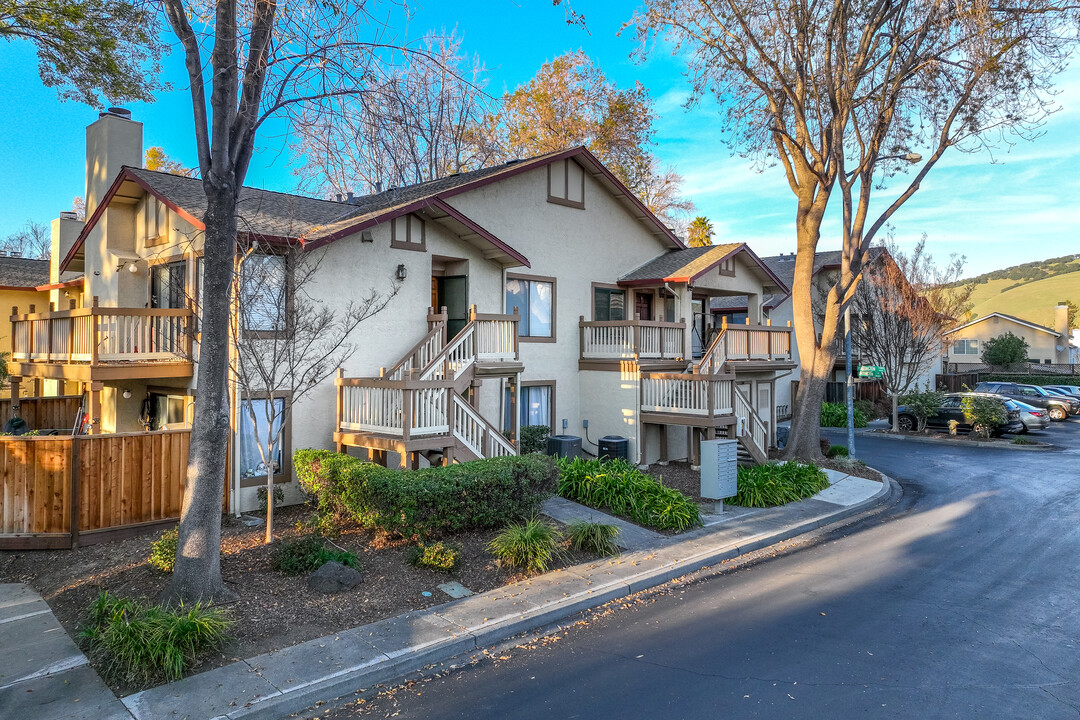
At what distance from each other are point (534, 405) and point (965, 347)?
46492 mm

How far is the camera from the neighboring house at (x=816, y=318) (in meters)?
28.6

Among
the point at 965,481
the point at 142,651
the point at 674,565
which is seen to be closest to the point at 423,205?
the point at 674,565

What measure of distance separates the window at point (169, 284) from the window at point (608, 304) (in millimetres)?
9962

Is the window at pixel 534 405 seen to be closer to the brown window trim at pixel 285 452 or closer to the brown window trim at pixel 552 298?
the brown window trim at pixel 552 298

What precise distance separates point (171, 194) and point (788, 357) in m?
16.9

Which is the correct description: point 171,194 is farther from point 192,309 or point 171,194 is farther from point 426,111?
point 426,111

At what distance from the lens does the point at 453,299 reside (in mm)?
14469

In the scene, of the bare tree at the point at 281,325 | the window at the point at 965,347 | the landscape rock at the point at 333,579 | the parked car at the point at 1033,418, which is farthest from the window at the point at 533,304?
the window at the point at 965,347

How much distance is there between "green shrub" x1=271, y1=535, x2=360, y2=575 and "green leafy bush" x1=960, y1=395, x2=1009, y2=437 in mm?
23803

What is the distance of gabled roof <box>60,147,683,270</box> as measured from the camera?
10.9m

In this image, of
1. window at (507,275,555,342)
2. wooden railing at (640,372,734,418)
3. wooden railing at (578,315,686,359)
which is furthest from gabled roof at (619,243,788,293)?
wooden railing at (640,372,734,418)

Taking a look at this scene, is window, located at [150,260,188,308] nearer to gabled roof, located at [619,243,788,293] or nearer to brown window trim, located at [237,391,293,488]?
brown window trim, located at [237,391,293,488]

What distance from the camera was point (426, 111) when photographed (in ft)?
29.0

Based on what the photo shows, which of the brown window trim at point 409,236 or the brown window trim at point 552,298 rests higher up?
the brown window trim at point 409,236
